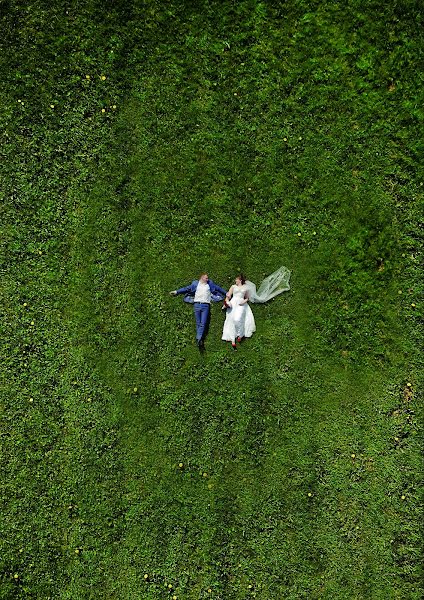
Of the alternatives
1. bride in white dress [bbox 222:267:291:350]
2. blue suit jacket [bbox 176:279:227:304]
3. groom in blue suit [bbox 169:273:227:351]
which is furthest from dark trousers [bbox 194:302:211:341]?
bride in white dress [bbox 222:267:291:350]

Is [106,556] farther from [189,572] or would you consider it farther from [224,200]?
[224,200]

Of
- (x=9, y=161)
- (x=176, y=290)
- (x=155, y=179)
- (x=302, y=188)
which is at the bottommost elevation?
(x=176, y=290)

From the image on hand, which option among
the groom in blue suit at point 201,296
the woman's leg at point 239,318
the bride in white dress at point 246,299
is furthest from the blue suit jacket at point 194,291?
the woman's leg at point 239,318

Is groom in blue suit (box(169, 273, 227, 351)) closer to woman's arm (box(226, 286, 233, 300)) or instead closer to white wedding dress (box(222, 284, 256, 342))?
woman's arm (box(226, 286, 233, 300))

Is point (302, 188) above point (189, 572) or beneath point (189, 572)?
above

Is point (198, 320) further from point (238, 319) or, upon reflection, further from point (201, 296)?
point (238, 319)

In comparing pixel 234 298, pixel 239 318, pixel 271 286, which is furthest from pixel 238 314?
pixel 271 286

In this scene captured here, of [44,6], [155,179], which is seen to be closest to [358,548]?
[155,179]

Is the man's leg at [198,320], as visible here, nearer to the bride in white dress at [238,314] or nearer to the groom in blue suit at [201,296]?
the groom in blue suit at [201,296]
